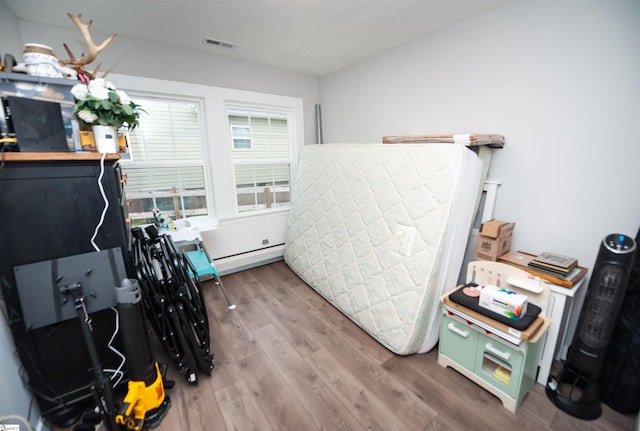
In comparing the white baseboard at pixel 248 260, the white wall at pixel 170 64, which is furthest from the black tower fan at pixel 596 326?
the white wall at pixel 170 64

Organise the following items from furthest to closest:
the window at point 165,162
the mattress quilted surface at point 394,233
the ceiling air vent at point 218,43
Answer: the window at point 165,162, the ceiling air vent at point 218,43, the mattress quilted surface at point 394,233

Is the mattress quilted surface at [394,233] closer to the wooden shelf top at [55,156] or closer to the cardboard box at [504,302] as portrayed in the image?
the cardboard box at [504,302]

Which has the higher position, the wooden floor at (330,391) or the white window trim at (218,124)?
the white window trim at (218,124)

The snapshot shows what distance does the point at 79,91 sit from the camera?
1.27 m

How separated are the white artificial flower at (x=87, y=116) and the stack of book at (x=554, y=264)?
8.93 feet

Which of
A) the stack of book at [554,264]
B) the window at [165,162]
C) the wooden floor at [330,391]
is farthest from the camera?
the window at [165,162]

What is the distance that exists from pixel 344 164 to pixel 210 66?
1821mm

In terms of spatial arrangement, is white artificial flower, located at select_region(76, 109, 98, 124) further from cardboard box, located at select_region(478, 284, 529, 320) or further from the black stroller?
cardboard box, located at select_region(478, 284, 529, 320)

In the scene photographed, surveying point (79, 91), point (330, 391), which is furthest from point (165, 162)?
point (330, 391)

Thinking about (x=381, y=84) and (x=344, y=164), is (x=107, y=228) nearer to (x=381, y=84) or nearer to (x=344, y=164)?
(x=344, y=164)

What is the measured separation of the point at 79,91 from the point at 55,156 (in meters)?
0.34

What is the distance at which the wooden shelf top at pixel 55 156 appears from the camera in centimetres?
115

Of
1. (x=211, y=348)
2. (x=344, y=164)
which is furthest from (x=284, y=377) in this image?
(x=344, y=164)

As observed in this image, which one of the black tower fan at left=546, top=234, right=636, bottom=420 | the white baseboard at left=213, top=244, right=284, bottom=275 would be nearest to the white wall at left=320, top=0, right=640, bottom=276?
the black tower fan at left=546, top=234, right=636, bottom=420
